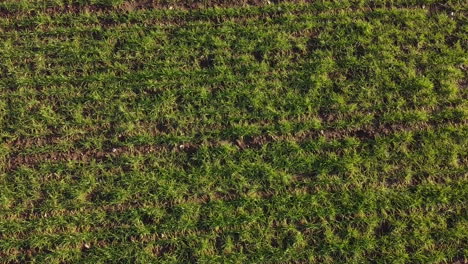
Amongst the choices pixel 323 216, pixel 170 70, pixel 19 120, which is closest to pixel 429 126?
pixel 323 216

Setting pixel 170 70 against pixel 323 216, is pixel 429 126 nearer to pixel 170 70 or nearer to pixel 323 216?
pixel 323 216

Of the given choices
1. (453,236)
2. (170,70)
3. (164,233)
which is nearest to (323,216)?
(453,236)

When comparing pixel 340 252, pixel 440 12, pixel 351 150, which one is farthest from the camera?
pixel 440 12

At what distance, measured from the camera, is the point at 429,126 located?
181 inches

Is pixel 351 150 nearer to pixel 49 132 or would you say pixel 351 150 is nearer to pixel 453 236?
pixel 453 236

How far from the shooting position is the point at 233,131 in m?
4.48

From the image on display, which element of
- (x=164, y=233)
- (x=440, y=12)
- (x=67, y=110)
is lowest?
(x=164, y=233)

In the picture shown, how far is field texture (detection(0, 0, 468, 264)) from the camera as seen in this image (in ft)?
13.8

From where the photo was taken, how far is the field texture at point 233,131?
4215 millimetres

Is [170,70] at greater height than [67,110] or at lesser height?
greater

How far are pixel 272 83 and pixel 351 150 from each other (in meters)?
1.07

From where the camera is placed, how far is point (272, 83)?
4.64 m

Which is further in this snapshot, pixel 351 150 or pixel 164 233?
pixel 351 150

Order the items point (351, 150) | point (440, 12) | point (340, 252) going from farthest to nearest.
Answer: point (440, 12) → point (351, 150) → point (340, 252)
